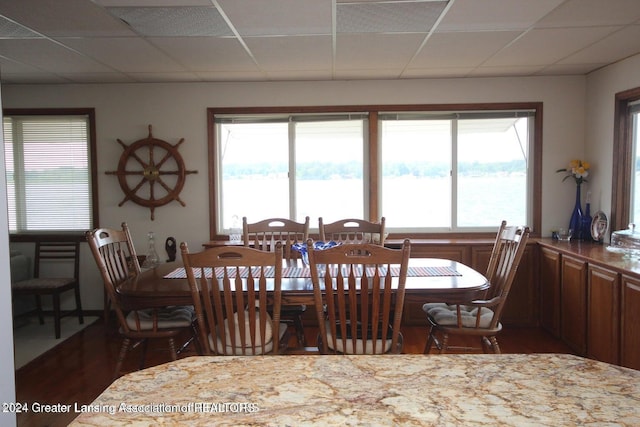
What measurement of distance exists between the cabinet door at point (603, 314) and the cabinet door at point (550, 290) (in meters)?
0.45

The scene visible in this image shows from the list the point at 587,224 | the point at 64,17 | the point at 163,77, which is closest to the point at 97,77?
the point at 163,77

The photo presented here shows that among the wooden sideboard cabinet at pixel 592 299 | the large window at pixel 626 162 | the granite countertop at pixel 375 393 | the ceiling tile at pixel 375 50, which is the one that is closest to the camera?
the granite countertop at pixel 375 393

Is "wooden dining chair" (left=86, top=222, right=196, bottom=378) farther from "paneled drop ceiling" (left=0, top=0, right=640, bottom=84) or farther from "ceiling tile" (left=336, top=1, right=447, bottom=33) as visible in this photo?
"ceiling tile" (left=336, top=1, right=447, bottom=33)

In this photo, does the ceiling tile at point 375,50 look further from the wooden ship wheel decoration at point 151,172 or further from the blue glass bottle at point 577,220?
the blue glass bottle at point 577,220

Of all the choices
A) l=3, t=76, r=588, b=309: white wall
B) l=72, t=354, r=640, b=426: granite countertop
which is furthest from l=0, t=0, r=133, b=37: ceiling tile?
l=72, t=354, r=640, b=426: granite countertop

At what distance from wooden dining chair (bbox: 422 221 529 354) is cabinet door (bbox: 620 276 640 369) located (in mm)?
683

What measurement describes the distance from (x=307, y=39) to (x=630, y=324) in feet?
8.96

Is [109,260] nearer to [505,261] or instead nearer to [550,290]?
[505,261]

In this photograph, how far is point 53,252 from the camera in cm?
417

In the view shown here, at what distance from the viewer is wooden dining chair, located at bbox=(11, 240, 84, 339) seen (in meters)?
3.63

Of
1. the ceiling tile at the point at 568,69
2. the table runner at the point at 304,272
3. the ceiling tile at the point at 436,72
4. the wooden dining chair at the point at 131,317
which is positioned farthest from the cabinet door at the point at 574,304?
the wooden dining chair at the point at 131,317

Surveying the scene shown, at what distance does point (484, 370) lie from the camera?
93 centimetres

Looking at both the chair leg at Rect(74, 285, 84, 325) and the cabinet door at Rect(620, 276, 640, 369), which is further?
the chair leg at Rect(74, 285, 84, 325)

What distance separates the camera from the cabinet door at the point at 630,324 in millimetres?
2430
